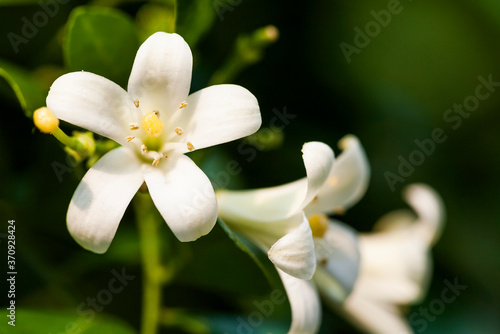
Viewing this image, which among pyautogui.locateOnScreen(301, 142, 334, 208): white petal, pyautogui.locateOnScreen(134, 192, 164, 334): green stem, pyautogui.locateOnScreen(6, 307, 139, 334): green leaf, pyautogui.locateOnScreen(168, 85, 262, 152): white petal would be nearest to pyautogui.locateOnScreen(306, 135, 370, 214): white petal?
pyautogui.locateOnScreen(301, 142, 334, 208): white petal

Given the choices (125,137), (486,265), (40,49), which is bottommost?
(486,265)

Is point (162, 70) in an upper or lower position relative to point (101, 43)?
upper

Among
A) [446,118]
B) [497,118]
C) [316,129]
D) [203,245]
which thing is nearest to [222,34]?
[316,129]

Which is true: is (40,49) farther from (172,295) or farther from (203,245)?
(172,295)

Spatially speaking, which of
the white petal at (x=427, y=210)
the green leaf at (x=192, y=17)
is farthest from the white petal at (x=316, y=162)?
the white petal at (x=427, y=210)

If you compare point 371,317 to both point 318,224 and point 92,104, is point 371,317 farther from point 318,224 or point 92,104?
point 92,104

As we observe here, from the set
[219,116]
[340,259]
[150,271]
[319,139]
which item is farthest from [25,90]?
[319,139]
